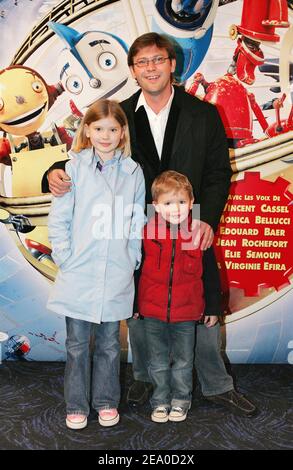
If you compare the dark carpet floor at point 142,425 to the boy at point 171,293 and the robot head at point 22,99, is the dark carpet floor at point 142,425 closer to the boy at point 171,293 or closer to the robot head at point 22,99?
the boy at point 171,293

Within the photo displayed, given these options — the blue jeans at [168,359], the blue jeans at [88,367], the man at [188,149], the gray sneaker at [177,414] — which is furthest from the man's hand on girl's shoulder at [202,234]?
the gray sneaker at [177,414]

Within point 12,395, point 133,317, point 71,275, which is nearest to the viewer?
point 71,275

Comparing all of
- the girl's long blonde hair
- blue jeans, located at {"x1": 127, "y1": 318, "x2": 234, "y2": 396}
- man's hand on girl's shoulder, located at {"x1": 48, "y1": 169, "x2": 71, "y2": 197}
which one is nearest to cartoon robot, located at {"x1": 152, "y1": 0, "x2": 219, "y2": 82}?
the girl's long blonde hair

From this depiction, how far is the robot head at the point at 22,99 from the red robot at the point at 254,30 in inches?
38.3

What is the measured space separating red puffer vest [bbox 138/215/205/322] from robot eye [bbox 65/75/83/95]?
92 centimetres

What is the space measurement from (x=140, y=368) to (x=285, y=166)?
126 centimetres

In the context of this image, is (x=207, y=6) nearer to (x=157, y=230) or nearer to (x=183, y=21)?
(x=183, y=21)

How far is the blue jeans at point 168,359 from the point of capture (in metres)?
2.27

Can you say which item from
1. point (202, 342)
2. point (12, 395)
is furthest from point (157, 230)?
point (12, 395)

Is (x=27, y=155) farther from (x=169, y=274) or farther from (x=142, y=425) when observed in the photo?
(x=142, y=425)

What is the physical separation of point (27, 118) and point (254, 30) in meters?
1.22

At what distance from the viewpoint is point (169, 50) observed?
222cm

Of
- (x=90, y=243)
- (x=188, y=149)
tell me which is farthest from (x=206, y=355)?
(x=188, y=149)

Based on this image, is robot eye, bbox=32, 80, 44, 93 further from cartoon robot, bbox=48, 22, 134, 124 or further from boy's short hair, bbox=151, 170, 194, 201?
boy's short hair, bbox=151, 170, 194, 201
